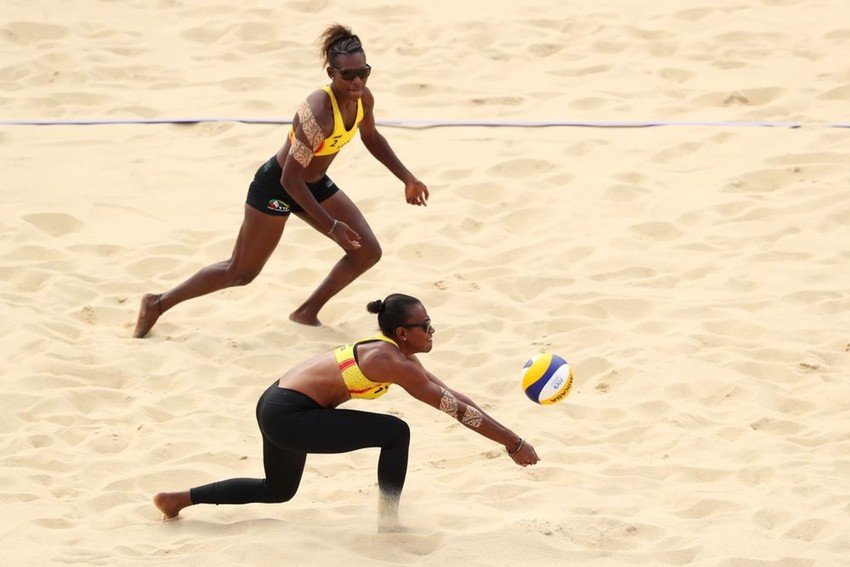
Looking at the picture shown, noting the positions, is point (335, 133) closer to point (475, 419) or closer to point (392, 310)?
point (392, 310)

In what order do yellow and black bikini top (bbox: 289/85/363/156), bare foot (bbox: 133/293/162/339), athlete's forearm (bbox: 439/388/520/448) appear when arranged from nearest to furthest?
athlete's forearm (bbox: 439/388/520/448)
yellow and black bikini top (bbox: 289/85/363/156)
bare foot (bbox: 133/293/162/339)

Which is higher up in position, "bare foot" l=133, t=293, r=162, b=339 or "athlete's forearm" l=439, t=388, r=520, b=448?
"athlete's forearm" l=439, t=388, r=520, b=448

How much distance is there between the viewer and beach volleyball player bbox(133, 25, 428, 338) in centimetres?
618

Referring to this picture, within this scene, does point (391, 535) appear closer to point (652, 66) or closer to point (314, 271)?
point (314, 271)

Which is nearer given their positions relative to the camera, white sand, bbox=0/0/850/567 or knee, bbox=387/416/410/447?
knee, bbox=387/416/410/447

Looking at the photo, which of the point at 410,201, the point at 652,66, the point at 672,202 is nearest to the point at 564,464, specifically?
the point at 410,201

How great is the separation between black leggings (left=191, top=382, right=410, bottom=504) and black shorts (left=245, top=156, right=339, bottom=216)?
1860mm

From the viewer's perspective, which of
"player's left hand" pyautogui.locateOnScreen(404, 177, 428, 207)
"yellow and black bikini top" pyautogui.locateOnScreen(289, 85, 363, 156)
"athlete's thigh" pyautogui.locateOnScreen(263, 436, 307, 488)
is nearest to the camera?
"athlete's thigh" pyautogui.locateOnScreen(263, 436, 307, 488)

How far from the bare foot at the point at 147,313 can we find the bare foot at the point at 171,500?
1.99 meters

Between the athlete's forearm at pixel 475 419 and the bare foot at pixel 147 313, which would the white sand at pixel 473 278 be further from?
the athlete's forearm at pixel 475 419

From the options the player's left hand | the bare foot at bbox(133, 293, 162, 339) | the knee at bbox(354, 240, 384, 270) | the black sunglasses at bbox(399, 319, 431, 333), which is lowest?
the bare foot at bbox(133, 293, 162, 339)

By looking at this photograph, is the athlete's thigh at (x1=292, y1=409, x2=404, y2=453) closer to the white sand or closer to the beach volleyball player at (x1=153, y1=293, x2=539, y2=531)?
the beach volleyball player at (x1=153, y1=293, x2=539, y2=531)

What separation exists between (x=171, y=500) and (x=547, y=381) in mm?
1516

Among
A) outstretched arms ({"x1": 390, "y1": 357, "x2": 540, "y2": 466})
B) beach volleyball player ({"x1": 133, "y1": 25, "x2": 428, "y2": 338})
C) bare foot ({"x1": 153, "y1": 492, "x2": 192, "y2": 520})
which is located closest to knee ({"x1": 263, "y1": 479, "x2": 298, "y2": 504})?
bare foot ({"x1": 153, "y1": 492, "x2": 192, "y2": 520})
